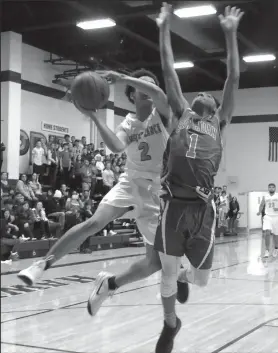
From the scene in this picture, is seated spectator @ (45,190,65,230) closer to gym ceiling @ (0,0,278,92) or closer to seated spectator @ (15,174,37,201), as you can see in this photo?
seated spectator @ (15,174,37,201)

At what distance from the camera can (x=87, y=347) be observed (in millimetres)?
4383

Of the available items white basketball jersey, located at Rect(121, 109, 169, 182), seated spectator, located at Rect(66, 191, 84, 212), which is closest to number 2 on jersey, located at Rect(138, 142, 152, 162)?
white basketball jersey, located at Rect(121, 109, 169, 182)

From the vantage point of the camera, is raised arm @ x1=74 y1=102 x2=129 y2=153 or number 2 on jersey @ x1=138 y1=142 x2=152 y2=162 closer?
raised arm @ x1=74 y1=102 x2=129 y2=153

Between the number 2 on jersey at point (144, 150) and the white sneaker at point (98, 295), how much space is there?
0.97 m

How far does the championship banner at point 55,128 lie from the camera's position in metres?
18.4

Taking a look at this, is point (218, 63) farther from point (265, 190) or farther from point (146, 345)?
point (146, 345)

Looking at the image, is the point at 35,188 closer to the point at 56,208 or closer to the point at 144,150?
the point at 56,208

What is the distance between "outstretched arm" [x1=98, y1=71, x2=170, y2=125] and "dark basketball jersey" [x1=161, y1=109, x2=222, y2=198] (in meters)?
0.15

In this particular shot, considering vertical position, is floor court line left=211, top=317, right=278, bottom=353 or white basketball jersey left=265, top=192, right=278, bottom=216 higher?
white basketball jersey left=265, top=192, right=278, bottom=216

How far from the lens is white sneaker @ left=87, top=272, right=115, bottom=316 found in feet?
13.7

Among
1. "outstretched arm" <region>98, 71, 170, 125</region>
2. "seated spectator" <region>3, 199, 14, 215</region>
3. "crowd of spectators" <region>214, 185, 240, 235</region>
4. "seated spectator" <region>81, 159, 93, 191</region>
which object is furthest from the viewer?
"crowd of spectators" <region>214, 185, 240, 235</region>

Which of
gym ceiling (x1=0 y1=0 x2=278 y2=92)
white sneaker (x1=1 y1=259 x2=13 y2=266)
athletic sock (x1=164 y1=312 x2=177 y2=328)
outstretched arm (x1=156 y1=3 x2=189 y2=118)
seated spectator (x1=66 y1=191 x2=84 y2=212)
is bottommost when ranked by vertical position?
white sneaker (x1=1 y1=259 x2=13 y2=266)

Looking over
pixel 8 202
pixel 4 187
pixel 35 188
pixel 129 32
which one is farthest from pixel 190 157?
pixel 129 32

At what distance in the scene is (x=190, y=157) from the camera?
360 cm
